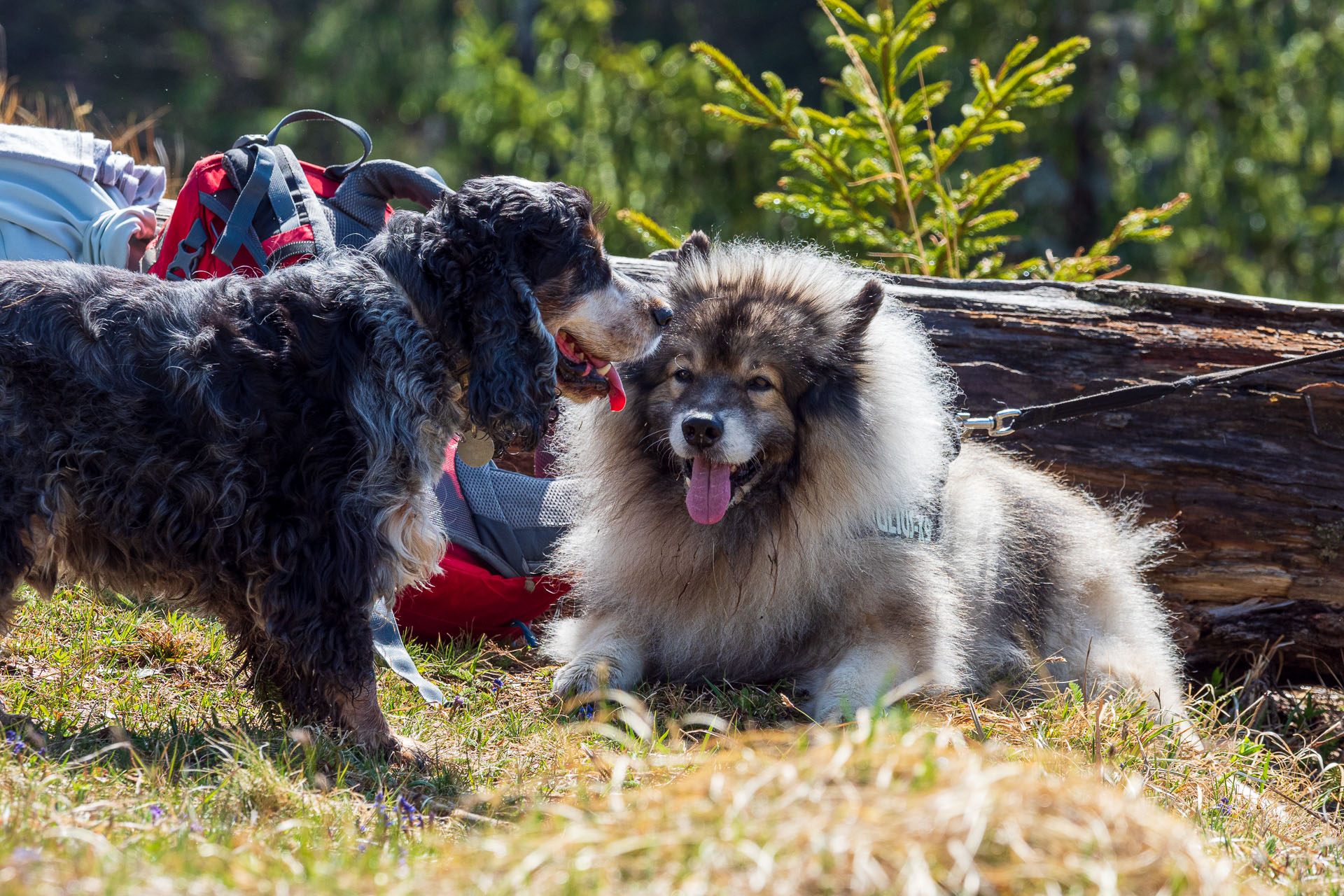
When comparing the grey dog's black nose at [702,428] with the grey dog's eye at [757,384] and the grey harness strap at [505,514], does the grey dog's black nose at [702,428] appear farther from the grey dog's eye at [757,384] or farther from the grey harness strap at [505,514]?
the grey harness strap at [505,514]

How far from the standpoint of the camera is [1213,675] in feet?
16.5

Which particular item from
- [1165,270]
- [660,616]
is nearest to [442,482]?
[660,616]

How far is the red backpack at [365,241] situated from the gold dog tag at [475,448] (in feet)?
1.93

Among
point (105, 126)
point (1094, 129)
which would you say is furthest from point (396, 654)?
point (1094, 129)

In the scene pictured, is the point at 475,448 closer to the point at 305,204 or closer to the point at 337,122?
the point at 305,204

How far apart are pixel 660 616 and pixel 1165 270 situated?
30.1ft

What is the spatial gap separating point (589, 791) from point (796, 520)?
1423 mm

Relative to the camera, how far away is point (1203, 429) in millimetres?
4766

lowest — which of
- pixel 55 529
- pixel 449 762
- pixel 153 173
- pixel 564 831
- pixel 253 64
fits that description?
pixel 449 762

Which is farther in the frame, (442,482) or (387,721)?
(442,482)

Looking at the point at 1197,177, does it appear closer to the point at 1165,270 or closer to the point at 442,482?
the point at 1165,270

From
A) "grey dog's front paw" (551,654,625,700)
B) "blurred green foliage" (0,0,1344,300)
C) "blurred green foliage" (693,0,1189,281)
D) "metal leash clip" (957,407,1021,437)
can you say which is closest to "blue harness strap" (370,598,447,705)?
"grey dog's front paw" (551,654,625,700)

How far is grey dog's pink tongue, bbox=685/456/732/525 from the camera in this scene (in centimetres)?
389

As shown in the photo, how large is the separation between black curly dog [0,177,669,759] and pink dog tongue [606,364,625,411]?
0.39 m
